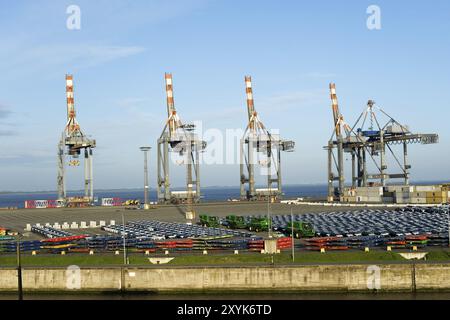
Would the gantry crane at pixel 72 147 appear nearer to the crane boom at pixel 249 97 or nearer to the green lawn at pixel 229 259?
the crane boom at pixel 249 97

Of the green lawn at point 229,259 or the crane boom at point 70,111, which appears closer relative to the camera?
the green lawn at point 229,259

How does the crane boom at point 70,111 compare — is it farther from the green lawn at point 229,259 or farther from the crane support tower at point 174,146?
the green lawn at point 229,259

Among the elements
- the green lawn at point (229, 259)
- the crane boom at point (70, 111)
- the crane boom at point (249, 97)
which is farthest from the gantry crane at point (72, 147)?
the green lawn at point (229, 259)

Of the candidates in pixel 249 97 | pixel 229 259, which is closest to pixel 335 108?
pixel 249 97

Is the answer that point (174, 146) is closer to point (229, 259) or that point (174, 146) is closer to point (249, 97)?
point (249, 97)

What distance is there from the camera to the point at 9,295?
40438 millimetres

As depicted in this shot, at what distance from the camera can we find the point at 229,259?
43.5 m

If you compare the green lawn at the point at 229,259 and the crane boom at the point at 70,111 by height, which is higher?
the crane boom at the point at 70,111

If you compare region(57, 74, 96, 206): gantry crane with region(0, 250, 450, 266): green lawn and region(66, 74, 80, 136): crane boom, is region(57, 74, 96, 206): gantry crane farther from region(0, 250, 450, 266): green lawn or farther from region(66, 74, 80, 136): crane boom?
region(0, 250, 450, 266): green lawn

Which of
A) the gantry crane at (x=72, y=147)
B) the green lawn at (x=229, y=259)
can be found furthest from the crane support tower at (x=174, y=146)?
the green lawn at (x=229, y=259)

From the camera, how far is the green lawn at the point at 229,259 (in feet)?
139

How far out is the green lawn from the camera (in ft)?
139
